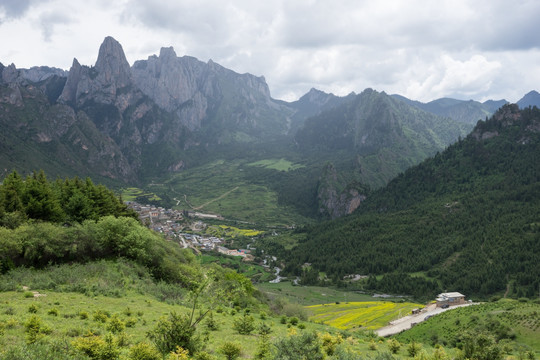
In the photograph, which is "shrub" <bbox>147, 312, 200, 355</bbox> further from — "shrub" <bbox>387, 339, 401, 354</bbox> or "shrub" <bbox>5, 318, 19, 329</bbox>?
"shrub" <bbox>387, 339, 401, 354</bbox>

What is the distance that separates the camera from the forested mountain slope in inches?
4537

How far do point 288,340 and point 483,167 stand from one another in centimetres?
21119

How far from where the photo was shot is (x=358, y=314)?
286 feet

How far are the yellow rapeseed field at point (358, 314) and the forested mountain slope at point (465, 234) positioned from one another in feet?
109

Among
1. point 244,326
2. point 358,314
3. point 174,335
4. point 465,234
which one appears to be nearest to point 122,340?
point 174,335

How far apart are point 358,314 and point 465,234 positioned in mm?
83643

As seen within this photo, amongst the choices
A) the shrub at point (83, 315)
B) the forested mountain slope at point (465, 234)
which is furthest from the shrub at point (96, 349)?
the forested mountain slope at point (465, 234)

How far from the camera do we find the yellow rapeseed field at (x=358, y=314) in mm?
77287

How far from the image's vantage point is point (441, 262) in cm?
13412

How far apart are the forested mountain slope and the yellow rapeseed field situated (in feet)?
109

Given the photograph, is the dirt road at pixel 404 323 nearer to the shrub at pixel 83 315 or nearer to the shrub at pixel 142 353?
the shrub at pixel 83 315

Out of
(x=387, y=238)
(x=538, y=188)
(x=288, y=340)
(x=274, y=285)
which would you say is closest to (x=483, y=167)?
(x=538, y=188)

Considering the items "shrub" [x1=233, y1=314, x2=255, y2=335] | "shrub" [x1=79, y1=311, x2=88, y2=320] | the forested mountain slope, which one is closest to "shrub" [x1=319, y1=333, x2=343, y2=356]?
"shrub" [x1=233, y1=314, x2=255, y2=335]

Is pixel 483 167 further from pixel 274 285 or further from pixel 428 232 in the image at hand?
pixel 274 285
